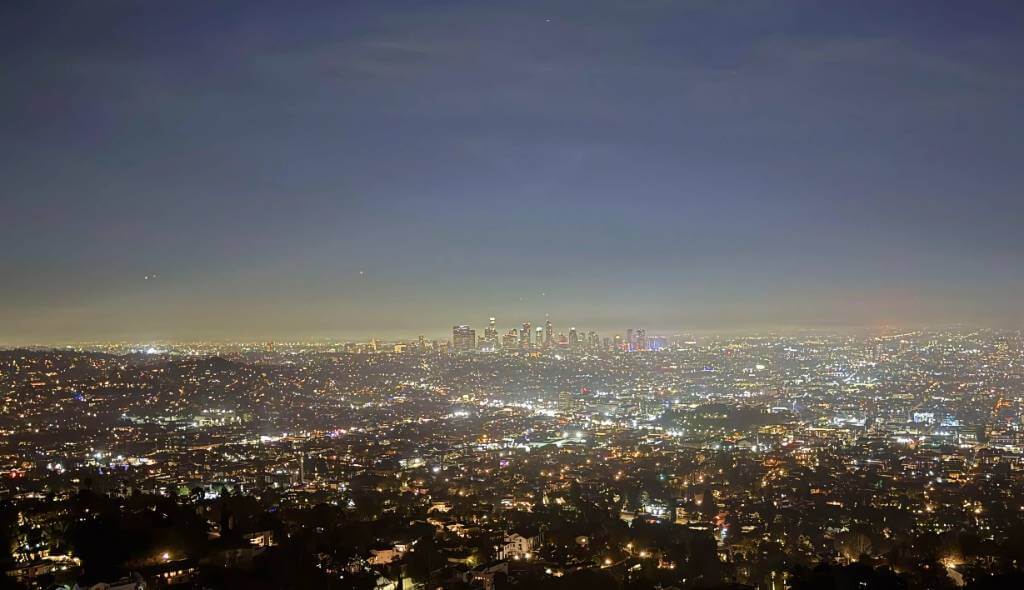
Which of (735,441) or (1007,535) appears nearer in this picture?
(1007,535)

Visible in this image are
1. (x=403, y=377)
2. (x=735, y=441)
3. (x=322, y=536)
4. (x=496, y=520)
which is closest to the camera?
(x=322, y=536)

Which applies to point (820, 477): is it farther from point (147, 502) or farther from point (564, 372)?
point (564, 372)

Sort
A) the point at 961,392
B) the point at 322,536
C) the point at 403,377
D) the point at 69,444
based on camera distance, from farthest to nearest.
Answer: the point at 403,377 < the point at 961,392 < the point at 69,444 < the point at 322,536

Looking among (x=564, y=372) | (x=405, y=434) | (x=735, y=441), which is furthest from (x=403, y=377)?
(x=735, y=441)
